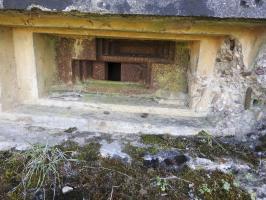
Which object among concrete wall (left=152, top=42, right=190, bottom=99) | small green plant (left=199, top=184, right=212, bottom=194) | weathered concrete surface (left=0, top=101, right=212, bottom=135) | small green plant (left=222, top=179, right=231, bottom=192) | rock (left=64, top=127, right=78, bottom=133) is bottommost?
small green plant (left=199, top=184, right=212, bottom=194)

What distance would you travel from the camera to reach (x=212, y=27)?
1106 millimetres

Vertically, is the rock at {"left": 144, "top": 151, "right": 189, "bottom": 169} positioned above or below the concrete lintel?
below

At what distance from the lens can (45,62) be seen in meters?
1.44

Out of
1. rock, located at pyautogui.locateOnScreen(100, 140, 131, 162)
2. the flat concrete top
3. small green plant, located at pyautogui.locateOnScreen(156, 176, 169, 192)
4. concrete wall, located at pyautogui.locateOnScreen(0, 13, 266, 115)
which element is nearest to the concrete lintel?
concrete wall, located at pyautogui.locateOnScreen(0, 13, 266, 115)

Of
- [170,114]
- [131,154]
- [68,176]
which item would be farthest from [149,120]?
[68,176]

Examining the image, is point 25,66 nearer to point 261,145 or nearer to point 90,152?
point 90,152

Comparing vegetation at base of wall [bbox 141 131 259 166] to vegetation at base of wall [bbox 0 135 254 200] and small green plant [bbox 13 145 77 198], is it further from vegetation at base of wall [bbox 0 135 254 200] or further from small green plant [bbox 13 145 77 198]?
small green plant [bbox 13 145 77 198]

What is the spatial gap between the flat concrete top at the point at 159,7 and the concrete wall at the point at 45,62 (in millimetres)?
404

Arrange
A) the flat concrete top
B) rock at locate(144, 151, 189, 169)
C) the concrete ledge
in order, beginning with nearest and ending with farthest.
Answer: the flat concrete top
rock at locate(144, 151, 189, 169)
the concrete ledge

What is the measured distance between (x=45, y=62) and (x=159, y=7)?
728 millimetres

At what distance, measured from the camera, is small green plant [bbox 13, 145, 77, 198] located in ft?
3.28

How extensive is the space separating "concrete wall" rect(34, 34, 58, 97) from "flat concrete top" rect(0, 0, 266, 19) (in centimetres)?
40

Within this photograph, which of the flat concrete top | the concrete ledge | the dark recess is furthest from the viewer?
the dark recess

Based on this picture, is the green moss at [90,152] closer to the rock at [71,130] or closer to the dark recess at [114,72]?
the rock at [71,130]
